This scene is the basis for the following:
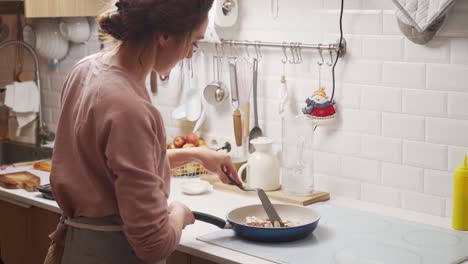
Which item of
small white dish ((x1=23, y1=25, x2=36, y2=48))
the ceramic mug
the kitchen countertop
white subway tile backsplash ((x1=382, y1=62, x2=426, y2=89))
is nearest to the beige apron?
the kitchen countertop

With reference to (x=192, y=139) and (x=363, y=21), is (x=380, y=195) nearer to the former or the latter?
(x=363, y=21)

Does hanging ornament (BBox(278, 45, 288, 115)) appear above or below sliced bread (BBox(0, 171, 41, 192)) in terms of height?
above

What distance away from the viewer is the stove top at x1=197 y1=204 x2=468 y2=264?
7.21 feet

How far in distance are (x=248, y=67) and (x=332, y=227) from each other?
2.86 feet

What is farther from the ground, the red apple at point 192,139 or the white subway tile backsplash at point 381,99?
the white subway tile backsplash at point 381,99

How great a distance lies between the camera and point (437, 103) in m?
2.54

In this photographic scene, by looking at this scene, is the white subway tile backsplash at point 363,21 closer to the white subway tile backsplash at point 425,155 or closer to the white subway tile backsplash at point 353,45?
the white subway tile backsplash at point 353,45

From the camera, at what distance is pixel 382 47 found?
2.66 metres

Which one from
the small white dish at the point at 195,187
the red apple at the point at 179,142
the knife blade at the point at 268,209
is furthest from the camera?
the red apple at the point at 179,142

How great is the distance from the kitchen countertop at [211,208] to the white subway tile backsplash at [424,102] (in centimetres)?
35

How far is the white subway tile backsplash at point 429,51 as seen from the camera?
8.19 feet

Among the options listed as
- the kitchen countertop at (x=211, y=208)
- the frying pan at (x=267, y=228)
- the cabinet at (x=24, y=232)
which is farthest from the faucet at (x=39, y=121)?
the frying pan at (x=267, y=228)

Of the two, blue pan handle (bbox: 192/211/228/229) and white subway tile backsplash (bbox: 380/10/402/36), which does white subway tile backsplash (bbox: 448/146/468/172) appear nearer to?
white subway tile backsplash (bbox: 380/10/402/36)

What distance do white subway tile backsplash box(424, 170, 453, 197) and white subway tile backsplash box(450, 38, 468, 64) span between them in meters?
0.37
